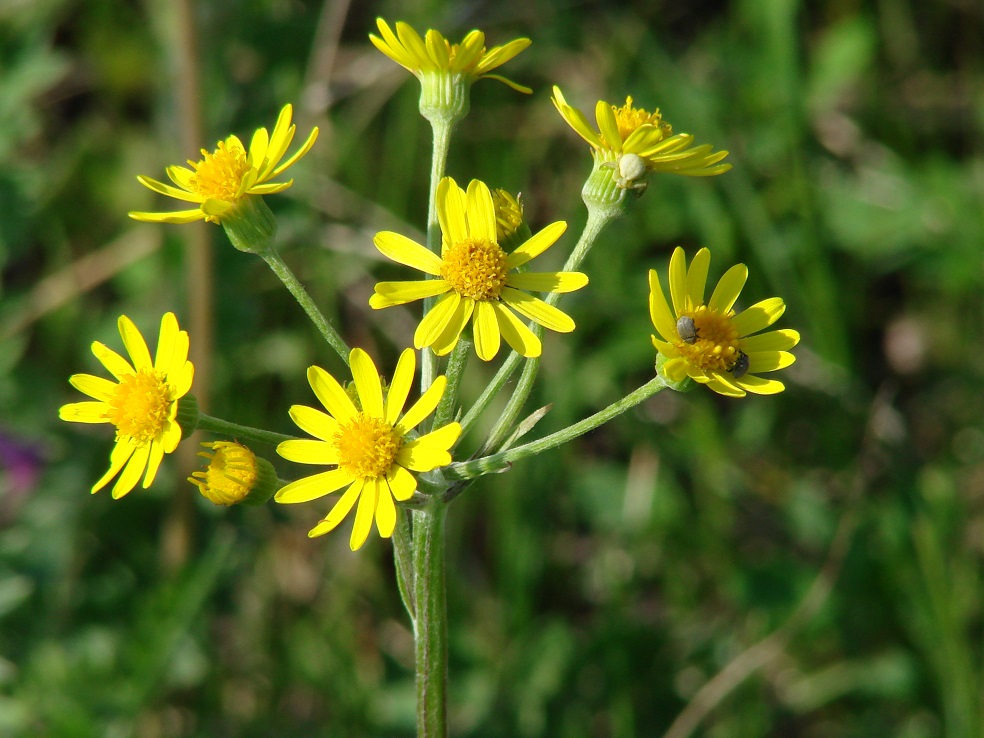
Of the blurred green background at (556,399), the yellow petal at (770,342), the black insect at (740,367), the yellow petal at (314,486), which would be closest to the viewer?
the yellow petal at (314,486)

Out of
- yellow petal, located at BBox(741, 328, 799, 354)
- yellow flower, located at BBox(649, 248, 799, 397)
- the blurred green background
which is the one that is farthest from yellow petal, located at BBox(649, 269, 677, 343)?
the blurred green background

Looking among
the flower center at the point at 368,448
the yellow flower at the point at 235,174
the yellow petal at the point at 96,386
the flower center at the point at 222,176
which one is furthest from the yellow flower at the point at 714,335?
the yellow petal at the point at 96,386

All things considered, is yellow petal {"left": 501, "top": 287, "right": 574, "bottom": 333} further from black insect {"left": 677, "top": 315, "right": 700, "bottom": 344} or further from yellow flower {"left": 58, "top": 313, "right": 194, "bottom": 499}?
yellow flower {"left": 58, "top": 313, "right": 194, "bottom": 499}

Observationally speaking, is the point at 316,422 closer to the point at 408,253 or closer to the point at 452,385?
the point at 452,385

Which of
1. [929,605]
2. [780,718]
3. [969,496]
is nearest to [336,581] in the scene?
[780,718]

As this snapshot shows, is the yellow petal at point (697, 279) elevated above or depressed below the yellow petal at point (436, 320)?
above

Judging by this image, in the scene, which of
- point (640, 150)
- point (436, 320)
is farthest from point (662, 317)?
point (436, 320)

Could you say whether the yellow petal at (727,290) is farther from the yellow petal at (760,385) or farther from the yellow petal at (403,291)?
the yellow petal at (403,291)
